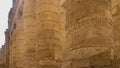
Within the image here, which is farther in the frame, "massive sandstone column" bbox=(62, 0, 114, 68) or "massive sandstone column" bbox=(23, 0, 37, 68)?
"massive sandstone column" bbox=(23, 0, 37, 68)

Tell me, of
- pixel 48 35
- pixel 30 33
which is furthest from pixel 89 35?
pixel 30 33

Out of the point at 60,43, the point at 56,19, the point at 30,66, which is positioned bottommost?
the point at 30,66

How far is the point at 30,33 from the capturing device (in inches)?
534

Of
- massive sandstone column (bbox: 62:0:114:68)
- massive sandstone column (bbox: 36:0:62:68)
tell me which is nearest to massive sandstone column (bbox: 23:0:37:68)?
massive sandstone column (bbox: 36:0:62:68)

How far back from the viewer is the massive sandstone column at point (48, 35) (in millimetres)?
10016

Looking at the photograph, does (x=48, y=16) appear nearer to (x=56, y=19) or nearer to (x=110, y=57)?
(x=56, y=19)

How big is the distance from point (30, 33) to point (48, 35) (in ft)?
11.2

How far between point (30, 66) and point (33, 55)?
672 millimetres

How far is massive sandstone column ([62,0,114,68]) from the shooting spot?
4.93 metres

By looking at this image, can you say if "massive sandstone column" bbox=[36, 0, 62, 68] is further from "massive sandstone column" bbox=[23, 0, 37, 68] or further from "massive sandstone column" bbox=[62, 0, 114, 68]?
"massive sandstone column" bbox=[62, 0, 114, 68]

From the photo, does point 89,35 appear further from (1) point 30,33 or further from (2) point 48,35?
(1) point 30,33

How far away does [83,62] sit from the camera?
492cm

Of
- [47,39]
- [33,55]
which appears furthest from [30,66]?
[47,39]

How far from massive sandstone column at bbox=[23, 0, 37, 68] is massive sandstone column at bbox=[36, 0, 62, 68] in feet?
7.01
